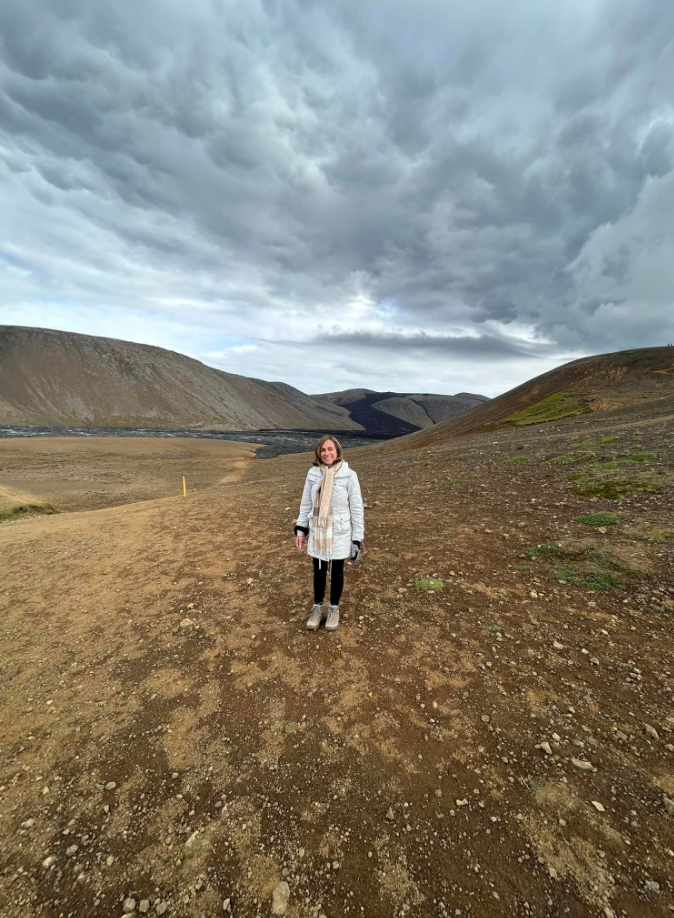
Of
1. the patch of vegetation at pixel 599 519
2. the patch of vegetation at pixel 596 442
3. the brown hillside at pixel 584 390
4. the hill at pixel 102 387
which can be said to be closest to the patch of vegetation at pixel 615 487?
the patch of vegetation at pixel 599 519

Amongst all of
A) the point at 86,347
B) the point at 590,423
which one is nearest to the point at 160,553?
the point at 590,423

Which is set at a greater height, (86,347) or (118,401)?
(86,347)

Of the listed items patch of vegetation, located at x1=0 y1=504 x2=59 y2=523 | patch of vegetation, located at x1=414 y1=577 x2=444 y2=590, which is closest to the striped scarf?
patch of vegetation, located at x1=414 y1=577 x2=444 y2=590

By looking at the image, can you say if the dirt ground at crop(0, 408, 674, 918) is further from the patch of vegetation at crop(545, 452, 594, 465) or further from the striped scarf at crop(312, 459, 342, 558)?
the patch of vegetation at crop(545, 452, 594, 465)

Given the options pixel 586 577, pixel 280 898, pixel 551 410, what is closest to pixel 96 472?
pixel 586 577

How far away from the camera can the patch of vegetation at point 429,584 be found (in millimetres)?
6875

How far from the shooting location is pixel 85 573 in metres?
8.38

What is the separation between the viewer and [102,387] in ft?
427

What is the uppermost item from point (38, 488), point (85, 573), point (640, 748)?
point (640, 748)

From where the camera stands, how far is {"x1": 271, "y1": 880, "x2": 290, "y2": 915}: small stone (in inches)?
103

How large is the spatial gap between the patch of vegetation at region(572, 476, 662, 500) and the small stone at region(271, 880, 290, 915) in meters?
11.1

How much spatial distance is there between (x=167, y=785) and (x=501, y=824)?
2965mm

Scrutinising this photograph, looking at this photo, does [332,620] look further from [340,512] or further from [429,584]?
[429,584]

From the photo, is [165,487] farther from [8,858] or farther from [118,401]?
[118,401]
